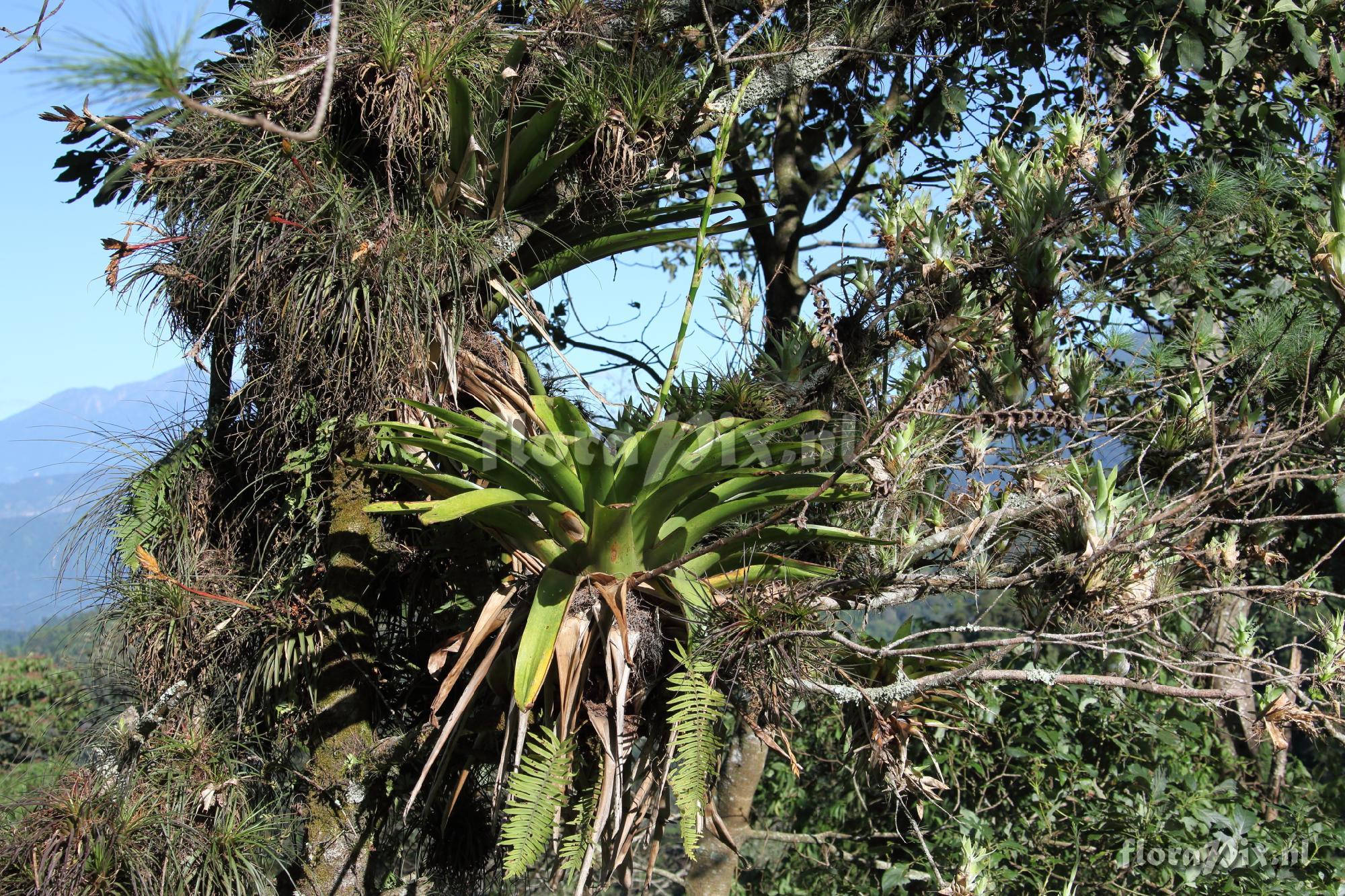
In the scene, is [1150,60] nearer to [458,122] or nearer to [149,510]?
[458,122]

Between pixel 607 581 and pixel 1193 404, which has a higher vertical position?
pixel 1193 404

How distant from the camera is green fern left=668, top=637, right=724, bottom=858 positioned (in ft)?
6.37

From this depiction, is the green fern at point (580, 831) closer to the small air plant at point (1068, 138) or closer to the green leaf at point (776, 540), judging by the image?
the green leaf at point (776, 540)

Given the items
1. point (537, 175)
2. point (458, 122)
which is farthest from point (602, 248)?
point (458, 122)

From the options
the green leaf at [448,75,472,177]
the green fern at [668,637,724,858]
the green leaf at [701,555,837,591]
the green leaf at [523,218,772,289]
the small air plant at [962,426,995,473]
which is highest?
the green leaf at [448,75,472,177]

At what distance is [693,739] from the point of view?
1953 mm

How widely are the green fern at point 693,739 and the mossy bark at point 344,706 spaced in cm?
93

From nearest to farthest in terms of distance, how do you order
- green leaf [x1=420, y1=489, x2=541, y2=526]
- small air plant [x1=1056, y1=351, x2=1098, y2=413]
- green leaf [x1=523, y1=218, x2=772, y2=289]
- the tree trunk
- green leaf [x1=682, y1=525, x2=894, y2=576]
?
green leaf [x1=420, y1=489, x2=541, y2=526]
green leaf [x1=682, y1=525, x2=894, y2=576]
small air plant [x1=1056, y1=351, x2=1098, y2=413]
green leaf [x1=523, y1=218, x2=772, y2=289]
the tree trunk

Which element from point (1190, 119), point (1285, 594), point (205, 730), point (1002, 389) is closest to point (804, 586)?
point (1002, 389)

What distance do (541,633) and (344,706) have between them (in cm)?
77

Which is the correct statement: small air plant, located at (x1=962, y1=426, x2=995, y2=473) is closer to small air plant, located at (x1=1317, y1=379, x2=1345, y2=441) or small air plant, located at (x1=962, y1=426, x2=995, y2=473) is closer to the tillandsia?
the tillandsia

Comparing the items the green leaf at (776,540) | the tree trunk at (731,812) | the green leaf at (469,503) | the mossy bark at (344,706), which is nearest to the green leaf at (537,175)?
the mossy bark at (344,706)

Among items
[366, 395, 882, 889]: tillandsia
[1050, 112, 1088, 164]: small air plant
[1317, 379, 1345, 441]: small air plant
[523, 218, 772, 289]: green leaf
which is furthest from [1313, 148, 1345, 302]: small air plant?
[523, 218, 772, 289]: green leaf

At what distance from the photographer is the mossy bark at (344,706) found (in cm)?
237
